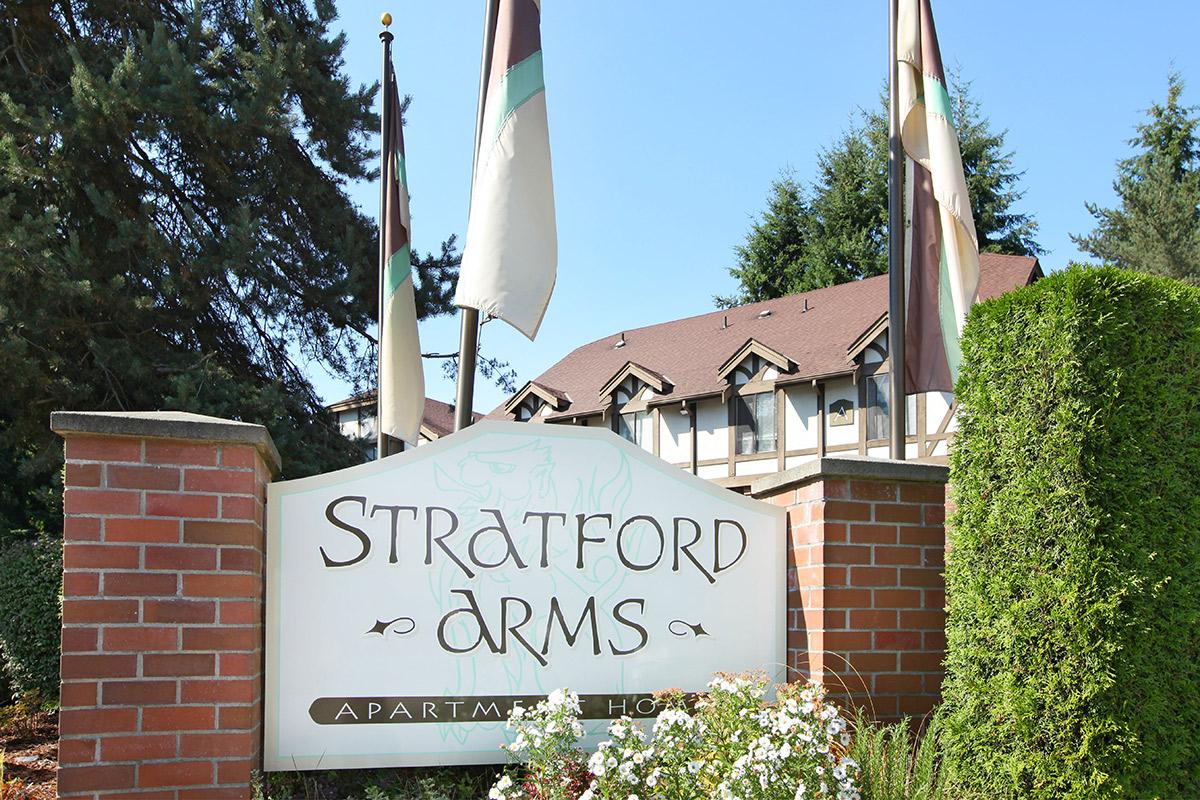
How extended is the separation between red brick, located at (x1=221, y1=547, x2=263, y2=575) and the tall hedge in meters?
2.65

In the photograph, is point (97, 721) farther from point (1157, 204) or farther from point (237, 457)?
point (1157, 204)

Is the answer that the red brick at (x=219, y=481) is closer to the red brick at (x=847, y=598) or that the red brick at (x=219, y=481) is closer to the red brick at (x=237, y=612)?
the red brick at (x=237, y=612)

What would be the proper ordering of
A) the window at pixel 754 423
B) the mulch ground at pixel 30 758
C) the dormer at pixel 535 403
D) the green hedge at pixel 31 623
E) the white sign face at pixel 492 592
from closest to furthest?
the white sign face at pixel 492 592, the mulch ground at pixel 30 758, the green hedge at pixel 31 623, the window at pixel 754 423, the dormer at pixel 535 403

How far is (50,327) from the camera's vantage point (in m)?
8.45

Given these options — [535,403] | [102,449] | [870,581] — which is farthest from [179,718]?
[535,403]

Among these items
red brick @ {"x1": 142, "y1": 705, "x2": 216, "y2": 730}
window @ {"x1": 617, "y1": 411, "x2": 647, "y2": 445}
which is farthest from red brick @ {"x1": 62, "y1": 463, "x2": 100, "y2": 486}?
window @ {"x1": 617, "y1": 411, "x2": 647, "y2": 445}

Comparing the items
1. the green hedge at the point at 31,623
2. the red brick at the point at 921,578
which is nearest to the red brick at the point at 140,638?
the red brick at the point at 921,578

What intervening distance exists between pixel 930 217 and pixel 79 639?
4623 millimetres

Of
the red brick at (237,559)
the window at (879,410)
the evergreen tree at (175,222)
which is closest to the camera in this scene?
the red brick at (237,559)

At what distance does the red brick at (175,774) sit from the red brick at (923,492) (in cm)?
301

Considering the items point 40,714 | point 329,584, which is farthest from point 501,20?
point 40,714

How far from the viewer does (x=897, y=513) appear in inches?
168

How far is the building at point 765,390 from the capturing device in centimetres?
1847

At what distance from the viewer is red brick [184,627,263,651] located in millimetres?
3389
